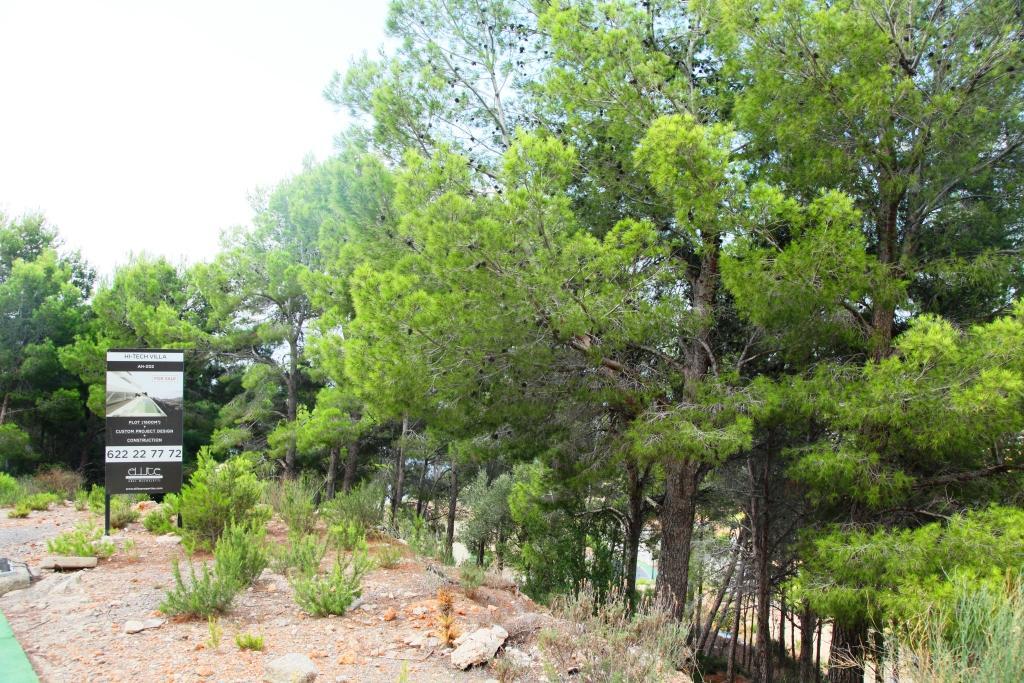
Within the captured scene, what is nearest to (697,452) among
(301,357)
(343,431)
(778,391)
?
(778,391)

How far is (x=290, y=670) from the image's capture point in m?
4.43

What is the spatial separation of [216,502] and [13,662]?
3.68 m

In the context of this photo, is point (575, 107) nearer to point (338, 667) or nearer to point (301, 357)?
point (338, 667)

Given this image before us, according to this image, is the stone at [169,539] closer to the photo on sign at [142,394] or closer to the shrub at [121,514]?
the shrub at [121,514]

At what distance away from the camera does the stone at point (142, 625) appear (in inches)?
216

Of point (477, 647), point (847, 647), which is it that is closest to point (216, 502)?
point (477, 647)

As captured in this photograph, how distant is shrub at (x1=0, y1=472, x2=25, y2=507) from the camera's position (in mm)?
14008

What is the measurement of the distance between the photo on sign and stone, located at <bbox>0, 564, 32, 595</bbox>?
230 cm

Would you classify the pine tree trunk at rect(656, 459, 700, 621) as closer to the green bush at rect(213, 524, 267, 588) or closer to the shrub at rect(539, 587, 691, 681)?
the shrub at rect(539, 587, 691, 681)

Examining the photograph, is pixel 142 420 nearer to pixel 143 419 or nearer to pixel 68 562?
pixel 143 419

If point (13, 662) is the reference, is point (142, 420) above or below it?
above

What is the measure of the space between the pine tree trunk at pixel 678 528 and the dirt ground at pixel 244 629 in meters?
2.78

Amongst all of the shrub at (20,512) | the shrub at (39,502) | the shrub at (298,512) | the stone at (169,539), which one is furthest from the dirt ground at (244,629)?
the shrub at (39,502)

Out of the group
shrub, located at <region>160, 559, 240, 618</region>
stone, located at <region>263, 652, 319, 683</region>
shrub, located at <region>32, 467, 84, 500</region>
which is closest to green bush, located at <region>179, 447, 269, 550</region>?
shrub, located at <region>160, 559, 240, 618</region>
